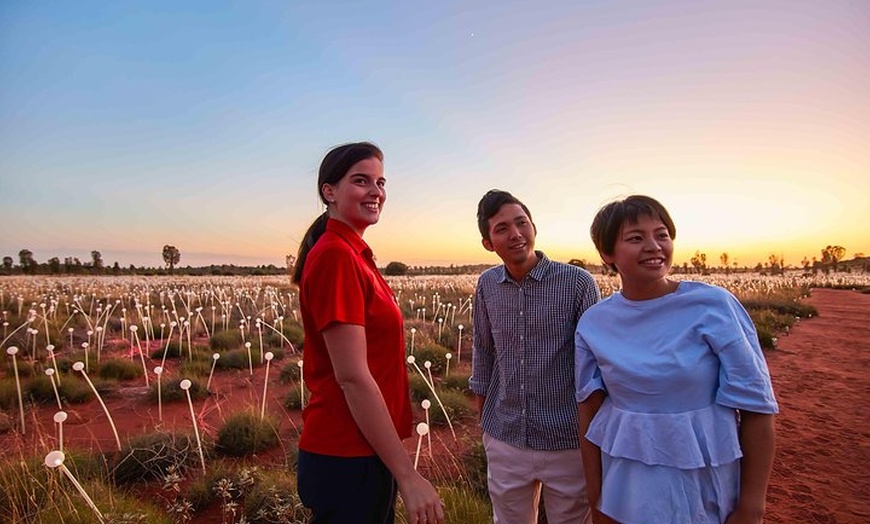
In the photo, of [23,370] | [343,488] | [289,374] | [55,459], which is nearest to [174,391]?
[289,374]

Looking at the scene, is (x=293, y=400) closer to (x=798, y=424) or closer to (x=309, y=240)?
(x=309, y=240)

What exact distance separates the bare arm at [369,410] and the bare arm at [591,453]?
0.76 m

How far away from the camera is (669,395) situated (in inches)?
64.3

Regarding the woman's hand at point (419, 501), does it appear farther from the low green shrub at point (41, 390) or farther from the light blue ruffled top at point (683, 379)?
the low green shrub at point (41, 390)

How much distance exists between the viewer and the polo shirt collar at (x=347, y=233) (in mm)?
1593

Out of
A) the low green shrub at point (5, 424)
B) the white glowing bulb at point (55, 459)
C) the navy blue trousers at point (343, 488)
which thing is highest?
the navy blue trousers at point (343, 488)

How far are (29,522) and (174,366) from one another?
19.4ft

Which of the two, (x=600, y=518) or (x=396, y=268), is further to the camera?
(x=396, y=268)

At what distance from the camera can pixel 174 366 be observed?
8.52m

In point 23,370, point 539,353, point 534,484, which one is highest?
point 539,353

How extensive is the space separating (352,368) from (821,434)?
648 centimetres

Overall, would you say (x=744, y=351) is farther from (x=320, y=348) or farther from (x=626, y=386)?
(x=320, y=348)

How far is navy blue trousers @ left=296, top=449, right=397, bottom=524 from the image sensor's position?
5.07 ft

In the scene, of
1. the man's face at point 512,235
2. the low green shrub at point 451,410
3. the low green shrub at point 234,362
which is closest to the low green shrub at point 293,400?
the low green shrub at point 451,410
